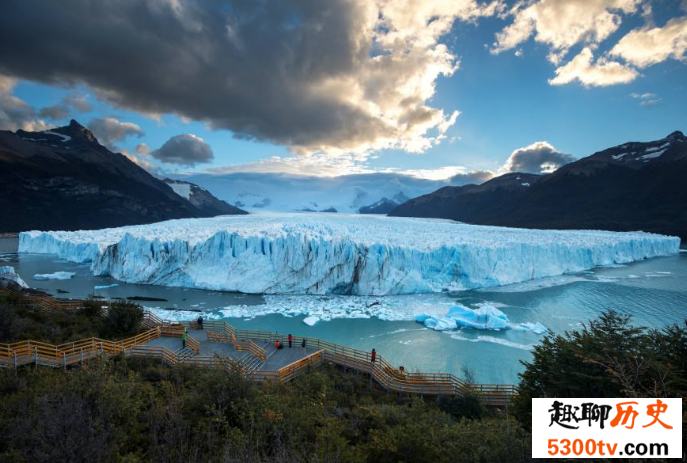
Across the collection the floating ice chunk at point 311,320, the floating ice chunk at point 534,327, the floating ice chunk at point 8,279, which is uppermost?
the floating ice chunk at point 8,279

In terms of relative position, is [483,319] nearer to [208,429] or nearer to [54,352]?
[208,429]

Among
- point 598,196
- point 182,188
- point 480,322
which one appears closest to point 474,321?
point 480,322

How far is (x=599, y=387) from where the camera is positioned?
18.3ft

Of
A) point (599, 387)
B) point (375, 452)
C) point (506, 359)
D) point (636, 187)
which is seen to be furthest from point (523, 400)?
point (636, 187)

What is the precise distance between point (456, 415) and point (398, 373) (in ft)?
6.93

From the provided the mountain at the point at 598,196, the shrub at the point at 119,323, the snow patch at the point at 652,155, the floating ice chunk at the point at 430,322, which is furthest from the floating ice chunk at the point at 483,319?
the snow patch at the point at 652,155

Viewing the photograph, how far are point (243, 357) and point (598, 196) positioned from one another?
8762 centimetres

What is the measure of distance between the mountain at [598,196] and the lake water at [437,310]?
39661mm

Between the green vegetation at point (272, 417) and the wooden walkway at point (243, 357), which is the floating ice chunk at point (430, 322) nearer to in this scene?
the wooden walkway at point (243, 357)

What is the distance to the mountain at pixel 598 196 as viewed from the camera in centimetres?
5836

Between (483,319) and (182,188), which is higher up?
(182,188)

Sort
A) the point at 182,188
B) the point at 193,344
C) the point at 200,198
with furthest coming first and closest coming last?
the point at 182,188 < the point at 200,198 < the point at 193,344

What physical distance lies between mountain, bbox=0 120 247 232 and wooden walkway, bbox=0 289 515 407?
2693 inches

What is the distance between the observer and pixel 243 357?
9.83m
